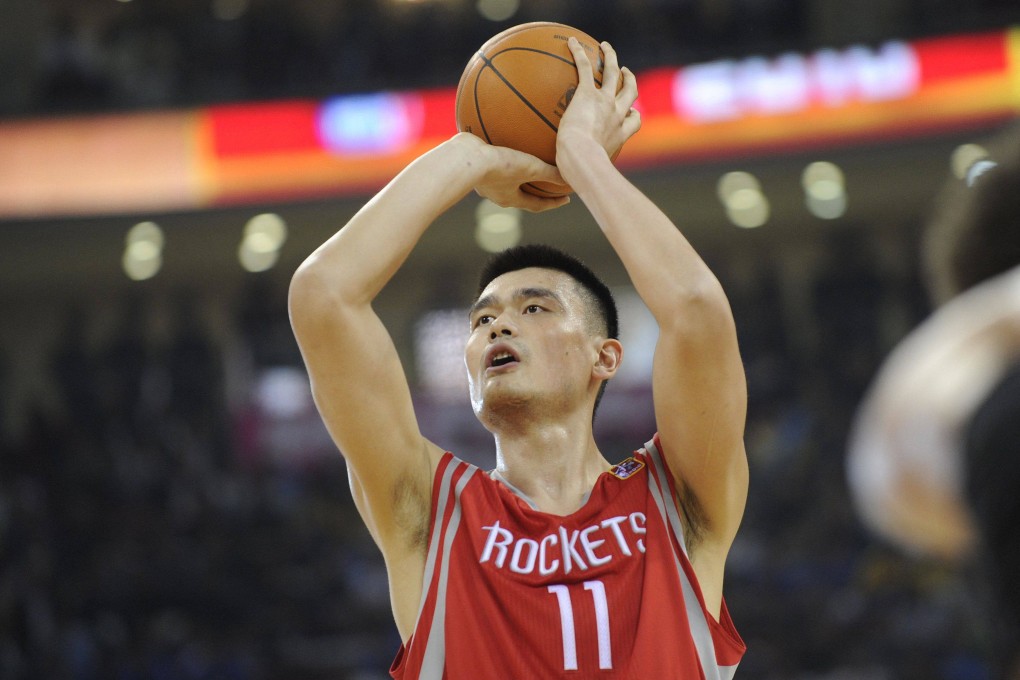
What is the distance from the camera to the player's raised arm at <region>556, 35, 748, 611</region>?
271 centimetres

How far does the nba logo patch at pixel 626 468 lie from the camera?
2.98m

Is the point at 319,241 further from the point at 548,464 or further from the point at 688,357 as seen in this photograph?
the point at 688,357

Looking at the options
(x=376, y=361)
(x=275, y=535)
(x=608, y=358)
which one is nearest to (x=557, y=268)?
(x=608, y=358)

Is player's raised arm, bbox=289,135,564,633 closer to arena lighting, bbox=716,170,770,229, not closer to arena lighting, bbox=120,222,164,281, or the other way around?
arena lighting, bbox=716,170,770,229

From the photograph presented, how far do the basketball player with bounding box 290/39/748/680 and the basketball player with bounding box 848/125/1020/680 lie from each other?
1255mm

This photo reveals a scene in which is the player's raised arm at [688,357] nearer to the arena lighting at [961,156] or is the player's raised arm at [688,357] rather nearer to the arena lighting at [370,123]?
the arena lighting at [370,123]

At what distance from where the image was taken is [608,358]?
10.6 feet

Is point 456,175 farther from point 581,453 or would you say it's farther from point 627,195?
point 581,453

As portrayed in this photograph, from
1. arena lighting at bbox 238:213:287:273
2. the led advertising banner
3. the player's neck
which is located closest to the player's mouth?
the player's neck

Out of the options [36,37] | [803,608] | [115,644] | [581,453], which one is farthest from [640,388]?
[581,453]

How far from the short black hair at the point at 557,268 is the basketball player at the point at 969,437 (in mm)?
1832

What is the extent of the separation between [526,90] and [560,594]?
→ 131cm

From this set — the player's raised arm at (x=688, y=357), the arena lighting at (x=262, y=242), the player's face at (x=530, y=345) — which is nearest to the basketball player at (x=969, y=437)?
the player's raised arm at (x=688, y=357)

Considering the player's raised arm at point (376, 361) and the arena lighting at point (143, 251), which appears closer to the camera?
the player's raised arm at point (376, 361)
